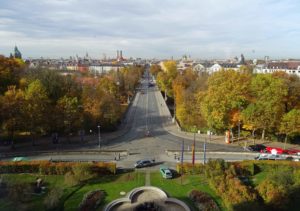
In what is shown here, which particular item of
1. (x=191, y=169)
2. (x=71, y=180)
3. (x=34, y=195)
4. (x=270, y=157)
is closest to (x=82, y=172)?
(x=71, y=180)

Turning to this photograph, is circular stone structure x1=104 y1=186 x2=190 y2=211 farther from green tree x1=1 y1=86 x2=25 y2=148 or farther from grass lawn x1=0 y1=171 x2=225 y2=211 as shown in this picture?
green tree x1=1 y1=86 x2=25 y2=148

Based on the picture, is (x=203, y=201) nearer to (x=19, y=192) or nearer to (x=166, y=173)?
(x=166, y=173)

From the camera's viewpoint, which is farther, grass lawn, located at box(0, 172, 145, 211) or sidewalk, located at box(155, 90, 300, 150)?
sidewalk, located at box(155, 90, 300, 150)

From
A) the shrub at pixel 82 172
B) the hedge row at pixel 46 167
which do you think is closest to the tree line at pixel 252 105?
the hedge row at pixel 46 167

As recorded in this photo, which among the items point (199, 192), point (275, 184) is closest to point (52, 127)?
point (199, 192)

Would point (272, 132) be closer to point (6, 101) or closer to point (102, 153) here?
point (102, 153)

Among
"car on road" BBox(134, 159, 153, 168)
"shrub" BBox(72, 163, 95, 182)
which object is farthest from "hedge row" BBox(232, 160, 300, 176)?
"shrub" BBox(72, 163, 95, 182)

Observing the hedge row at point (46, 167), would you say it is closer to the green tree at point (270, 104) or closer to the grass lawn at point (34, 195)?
the grass lawn at point (34, 195)
